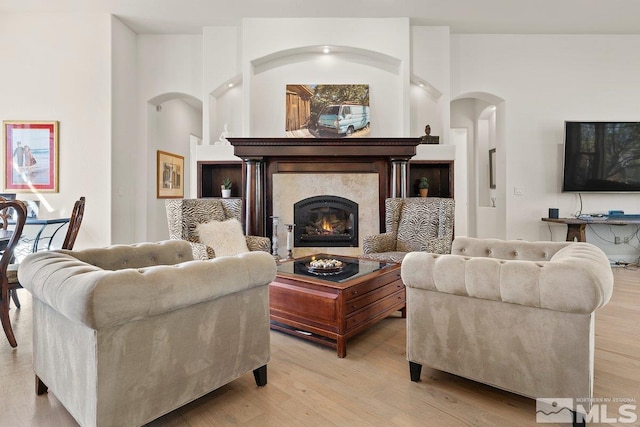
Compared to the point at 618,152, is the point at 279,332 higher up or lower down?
lower down

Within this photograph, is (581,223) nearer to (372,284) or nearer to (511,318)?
(372,284)

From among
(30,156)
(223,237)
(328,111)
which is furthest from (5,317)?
(328,111)

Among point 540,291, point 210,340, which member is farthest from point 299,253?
point 540,291

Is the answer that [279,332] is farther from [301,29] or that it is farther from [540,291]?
[301,29]

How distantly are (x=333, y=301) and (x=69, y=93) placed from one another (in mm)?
4613

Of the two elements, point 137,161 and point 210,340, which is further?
point 137,161

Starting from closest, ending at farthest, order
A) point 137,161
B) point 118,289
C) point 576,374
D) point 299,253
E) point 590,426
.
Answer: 1. point 118,289
2. point 576,374
3. point 590,426
4. point 299,253
5. point 137,161

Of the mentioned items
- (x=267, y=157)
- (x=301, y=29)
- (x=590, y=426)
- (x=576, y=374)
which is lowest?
(x=590, y=426)

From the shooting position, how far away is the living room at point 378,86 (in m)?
4.50

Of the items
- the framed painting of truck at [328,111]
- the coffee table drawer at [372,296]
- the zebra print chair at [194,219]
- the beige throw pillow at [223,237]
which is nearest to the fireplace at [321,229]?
the framed painting of truck at [328,111]

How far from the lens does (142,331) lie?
1.23 meters

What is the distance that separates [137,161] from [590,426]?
5.56m

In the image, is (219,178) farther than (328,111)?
Yes

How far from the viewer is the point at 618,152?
15.9 feet
